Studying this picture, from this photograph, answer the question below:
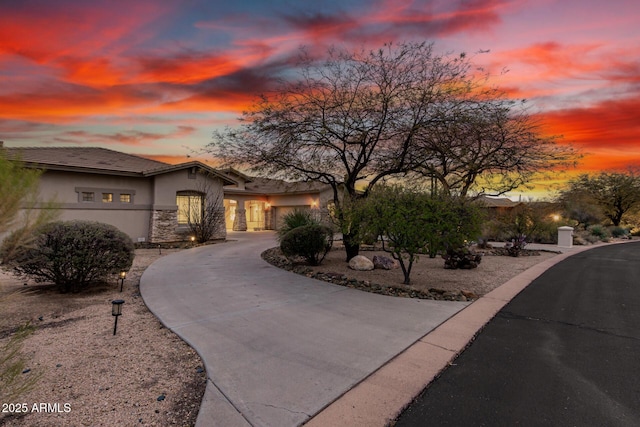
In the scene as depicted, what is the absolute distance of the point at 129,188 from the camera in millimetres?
15133

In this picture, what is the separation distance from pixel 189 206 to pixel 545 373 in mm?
17273

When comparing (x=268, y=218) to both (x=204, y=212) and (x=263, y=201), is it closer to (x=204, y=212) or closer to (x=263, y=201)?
(x=263, y=201)

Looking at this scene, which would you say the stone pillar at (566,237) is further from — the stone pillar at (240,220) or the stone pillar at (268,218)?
the stone pillar at (240,220)

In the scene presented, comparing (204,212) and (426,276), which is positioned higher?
(204,212)

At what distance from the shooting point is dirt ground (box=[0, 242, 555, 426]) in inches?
106

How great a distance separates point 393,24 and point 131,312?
1073 centimetres

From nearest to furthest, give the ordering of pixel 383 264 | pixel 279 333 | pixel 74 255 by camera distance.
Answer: pixel 279 333
pixel 74 255
pixel 383 264

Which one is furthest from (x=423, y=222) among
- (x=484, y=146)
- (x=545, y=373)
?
(x=484, y=146)

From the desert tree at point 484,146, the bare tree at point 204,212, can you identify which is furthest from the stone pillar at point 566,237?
the bare tree at point 204,212

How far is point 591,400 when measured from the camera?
9.48 feet

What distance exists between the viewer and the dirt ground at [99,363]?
2.69m

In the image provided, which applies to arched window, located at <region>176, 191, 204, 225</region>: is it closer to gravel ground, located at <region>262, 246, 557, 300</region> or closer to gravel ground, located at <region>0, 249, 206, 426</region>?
gravel ground, located at <region>262, 246, 557, 300</region>

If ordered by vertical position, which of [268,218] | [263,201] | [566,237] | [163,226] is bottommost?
[566,237]

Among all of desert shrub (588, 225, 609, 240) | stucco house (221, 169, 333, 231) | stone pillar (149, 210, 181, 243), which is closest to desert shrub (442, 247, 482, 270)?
stucco house (221, 169, 333, 231)
